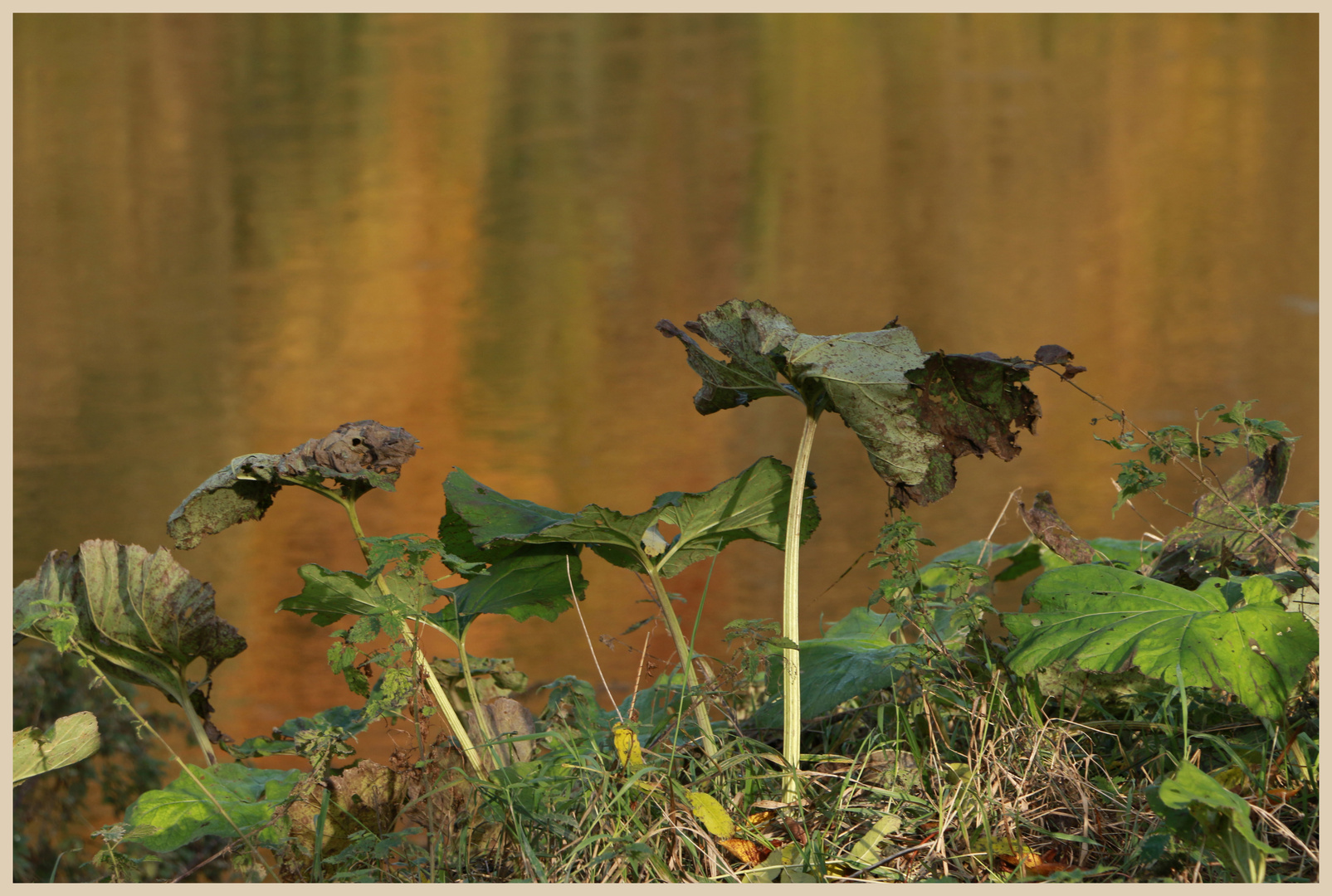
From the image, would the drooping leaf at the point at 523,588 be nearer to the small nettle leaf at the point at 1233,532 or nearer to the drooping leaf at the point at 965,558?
the drooping leaf at the point at 965,558

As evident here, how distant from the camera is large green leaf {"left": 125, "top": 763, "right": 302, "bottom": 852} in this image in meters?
1.93

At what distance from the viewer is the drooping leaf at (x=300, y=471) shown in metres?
1.81

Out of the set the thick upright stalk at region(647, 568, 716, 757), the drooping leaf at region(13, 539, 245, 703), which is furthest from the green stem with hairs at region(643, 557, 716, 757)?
the drooping leaf at region(13, 539, 245, 703)

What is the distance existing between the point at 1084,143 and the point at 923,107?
6.73 feet

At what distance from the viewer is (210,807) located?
2012 mm

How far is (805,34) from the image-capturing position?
1825 cm

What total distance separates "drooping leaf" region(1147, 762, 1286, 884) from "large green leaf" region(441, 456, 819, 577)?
627mm

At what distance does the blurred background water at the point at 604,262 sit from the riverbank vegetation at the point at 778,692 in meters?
1.78

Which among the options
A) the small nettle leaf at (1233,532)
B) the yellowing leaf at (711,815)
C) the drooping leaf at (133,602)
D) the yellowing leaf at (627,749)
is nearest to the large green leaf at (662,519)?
the yellowing leaf at (627,749)

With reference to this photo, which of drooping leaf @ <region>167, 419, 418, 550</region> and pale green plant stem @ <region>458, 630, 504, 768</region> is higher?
drooping leaf @ <region>167, 419, 418, 550</region>

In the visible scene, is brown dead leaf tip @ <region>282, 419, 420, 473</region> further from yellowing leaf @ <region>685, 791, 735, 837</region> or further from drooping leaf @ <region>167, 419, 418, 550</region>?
yellowing leaf @ <region>685, 791, 735, 837</region>

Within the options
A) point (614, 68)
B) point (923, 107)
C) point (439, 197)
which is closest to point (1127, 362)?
point (439, 197)

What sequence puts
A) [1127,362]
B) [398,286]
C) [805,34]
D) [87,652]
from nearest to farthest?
1. [87,652]
2. [1127,362]
3. [398,286]
4. [805,34]

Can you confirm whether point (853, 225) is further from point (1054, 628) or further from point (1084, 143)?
point (1054, 628)
